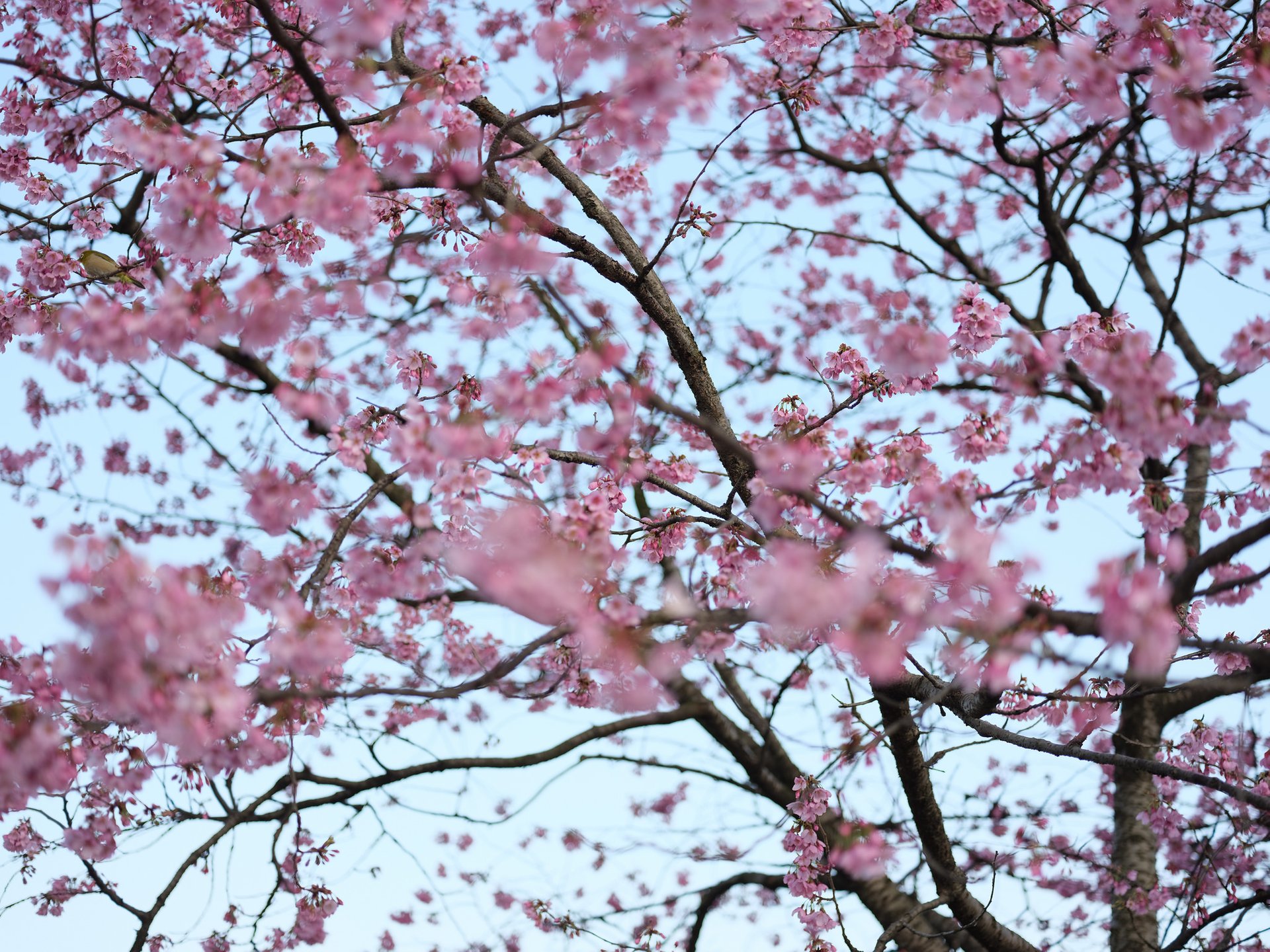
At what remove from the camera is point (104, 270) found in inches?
175

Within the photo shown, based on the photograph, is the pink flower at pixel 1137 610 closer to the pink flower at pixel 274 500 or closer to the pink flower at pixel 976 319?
the pink flower at pixel 976 319

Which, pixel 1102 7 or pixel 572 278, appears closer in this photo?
pixel 1102 7

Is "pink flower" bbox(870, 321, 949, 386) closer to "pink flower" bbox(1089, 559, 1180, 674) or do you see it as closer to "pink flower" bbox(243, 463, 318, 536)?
"pink flower" bbox(1089, 559, 1180, 674)

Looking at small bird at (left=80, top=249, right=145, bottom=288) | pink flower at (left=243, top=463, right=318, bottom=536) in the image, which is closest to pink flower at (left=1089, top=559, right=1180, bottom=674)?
pink flower at (left=243, top=463, right=318, bottom=536)

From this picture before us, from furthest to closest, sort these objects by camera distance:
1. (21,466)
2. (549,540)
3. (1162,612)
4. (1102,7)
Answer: (21,466), (1102,7), (549,540), (1162,612)

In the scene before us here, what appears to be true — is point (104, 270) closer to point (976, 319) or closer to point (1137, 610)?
point (976, 319)

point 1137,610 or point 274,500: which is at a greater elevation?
point 274,500

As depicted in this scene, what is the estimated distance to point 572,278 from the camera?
562 centimetres

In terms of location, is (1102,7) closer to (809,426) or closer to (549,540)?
(809,426)

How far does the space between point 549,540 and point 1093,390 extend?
6.56ft

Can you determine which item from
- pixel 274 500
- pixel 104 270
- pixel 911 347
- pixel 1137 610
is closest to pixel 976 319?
pixel 911 347

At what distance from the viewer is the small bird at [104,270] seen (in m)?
4.16

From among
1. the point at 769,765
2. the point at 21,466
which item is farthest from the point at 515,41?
the point at 769,765

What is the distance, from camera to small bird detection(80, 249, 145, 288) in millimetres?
4164
